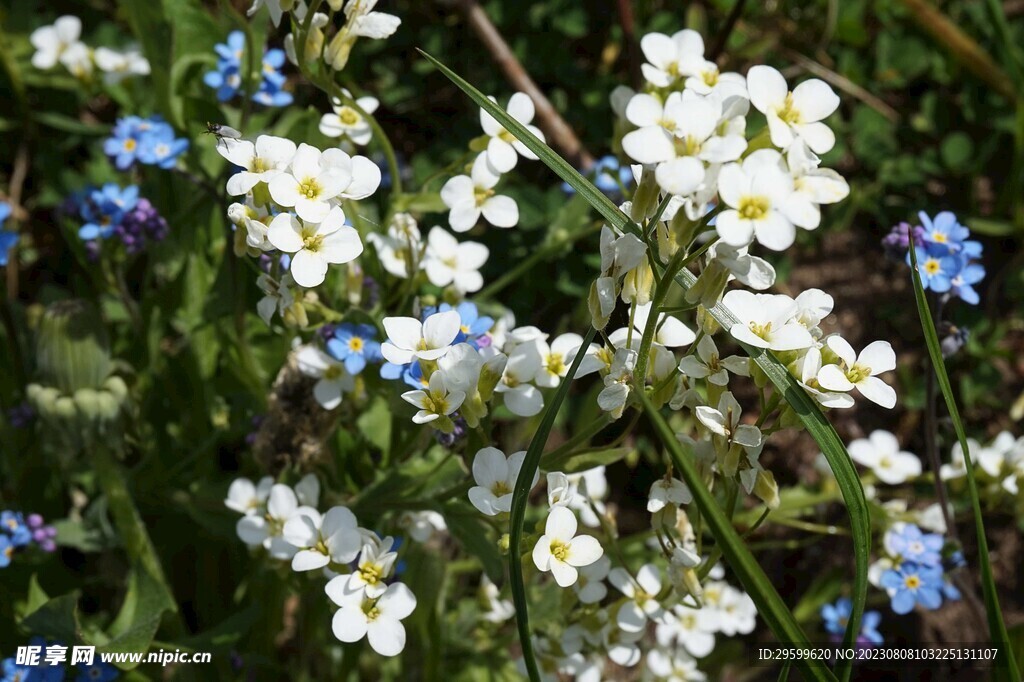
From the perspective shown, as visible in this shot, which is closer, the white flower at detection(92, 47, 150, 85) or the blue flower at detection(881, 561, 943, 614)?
the blue flower at detection(881, 561, 943, 614)

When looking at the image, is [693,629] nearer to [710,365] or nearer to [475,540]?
[475,540]

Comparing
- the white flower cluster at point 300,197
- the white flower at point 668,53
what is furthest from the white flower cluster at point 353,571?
the white flower at point 668,53

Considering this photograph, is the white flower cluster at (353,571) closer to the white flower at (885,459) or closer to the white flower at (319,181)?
the white flower at (319,181)

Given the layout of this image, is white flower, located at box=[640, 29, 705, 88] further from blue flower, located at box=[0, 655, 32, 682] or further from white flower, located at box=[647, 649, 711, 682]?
blue flower, located at box=[0, 655, 32, 682]

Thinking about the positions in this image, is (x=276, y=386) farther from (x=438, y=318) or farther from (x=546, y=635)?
(x=546, y=635)

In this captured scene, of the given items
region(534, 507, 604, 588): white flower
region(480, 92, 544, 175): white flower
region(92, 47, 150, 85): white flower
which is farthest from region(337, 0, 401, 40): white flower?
region(92, 47, 150, 85): white flower

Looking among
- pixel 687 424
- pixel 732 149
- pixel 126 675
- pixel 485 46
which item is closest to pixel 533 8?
pixel 485 46

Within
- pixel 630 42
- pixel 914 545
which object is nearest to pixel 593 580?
pixel 914 545
